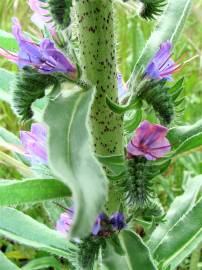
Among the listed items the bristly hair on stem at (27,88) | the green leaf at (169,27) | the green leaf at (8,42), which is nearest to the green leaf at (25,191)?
the bristly hair on stem at (27,88)

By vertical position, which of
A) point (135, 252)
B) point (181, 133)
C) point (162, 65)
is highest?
point (162, 65)

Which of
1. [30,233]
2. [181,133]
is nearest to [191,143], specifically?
[181,133]

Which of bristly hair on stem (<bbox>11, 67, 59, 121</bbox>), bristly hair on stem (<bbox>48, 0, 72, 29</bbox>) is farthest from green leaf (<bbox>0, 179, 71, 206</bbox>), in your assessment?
bristly hair on stem (<bbox>48, 0, 72, 29</bbox>)

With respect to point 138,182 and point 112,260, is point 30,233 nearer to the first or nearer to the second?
point 112,260

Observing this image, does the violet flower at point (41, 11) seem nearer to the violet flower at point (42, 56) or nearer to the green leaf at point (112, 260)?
the violet flower at point (42, 56)

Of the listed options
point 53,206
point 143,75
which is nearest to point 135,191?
point 143,75

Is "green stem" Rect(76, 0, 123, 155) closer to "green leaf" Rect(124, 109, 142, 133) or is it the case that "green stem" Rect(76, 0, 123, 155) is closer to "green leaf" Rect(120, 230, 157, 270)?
"green leaf" Rect(124, 109, 142, 133)
